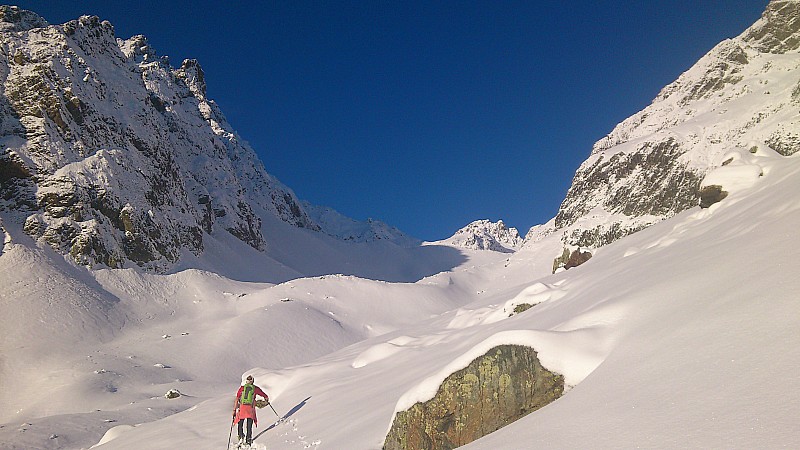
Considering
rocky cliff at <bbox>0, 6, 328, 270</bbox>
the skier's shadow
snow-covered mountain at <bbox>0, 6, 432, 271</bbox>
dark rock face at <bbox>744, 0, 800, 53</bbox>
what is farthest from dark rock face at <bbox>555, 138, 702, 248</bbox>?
rocky cliff at <bbox>0, 6, 328, 270</bbox>

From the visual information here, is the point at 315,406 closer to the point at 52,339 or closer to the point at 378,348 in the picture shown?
the point at 378,348

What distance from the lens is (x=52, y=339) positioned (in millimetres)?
33719

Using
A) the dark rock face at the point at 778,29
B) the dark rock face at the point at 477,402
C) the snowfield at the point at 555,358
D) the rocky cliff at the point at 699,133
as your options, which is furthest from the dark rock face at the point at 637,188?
the dark rock face at the point at 477,402

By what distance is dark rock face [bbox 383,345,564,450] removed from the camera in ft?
19.4

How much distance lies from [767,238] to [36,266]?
176ft

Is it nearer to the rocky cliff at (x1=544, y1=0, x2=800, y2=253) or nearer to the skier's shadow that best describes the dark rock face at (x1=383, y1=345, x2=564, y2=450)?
the skier's shadow

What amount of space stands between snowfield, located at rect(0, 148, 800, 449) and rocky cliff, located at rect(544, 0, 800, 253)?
23.1m

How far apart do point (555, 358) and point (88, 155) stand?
6415cm

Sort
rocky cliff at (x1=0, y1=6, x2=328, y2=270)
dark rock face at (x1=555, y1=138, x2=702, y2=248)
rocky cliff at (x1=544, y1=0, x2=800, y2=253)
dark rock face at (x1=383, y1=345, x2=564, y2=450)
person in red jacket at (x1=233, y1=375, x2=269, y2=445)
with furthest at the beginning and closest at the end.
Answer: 1. rocky cliff at (x1=0, y1=6, x2=328, y2=270)
2. dark rock face at (x1=555, y1=138, x2=702, y2=248)
3. rocky cliff at (x1=544, y1=0, x2=800, y2=253)
4. person in red jacket at (x1=233, y1=375, x2=269, y2=445)
5. dark rock face at (x1=383, y1=345, x2=564, y2=450)

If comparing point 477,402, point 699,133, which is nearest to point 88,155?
point 477,402

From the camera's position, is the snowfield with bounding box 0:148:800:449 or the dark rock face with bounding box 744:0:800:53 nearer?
the snowfield with bounding box 0:148:800:449

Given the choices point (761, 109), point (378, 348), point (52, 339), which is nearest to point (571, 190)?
point (761, 109)

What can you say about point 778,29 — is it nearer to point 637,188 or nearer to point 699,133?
point 699,133

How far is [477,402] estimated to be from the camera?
630cm
